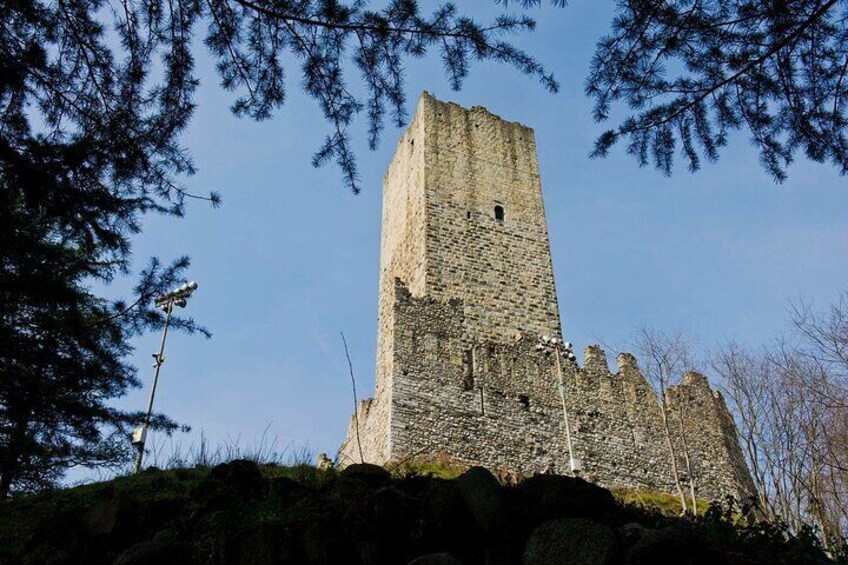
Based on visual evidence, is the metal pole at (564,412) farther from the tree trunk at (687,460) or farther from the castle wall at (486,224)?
the tree trunk at (687,460)

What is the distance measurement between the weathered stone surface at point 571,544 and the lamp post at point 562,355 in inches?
448

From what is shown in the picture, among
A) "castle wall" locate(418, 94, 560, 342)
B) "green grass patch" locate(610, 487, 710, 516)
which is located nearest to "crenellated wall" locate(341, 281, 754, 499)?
"green grass patch" locate(610, 487, 710, 516)

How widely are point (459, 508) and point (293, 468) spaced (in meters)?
4.62

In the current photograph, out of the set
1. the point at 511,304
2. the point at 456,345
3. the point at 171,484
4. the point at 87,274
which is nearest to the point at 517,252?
the point at 511,304

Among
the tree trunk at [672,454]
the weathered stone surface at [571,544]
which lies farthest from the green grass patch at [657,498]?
the weathered stone surface at [571,544]

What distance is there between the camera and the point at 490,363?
17.1 m

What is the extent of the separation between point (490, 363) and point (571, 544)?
12407 millimetres

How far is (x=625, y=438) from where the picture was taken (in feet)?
56.4

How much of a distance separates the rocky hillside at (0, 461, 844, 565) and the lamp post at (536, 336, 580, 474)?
9.63m

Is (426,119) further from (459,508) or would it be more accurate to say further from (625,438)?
(459,508)

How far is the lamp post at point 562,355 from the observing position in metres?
16.1

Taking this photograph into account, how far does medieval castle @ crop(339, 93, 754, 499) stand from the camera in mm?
15734

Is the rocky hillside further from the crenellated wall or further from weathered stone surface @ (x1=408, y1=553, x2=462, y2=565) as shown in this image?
the crenellated wall

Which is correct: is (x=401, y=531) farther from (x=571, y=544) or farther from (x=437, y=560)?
(x=571, y=544)
